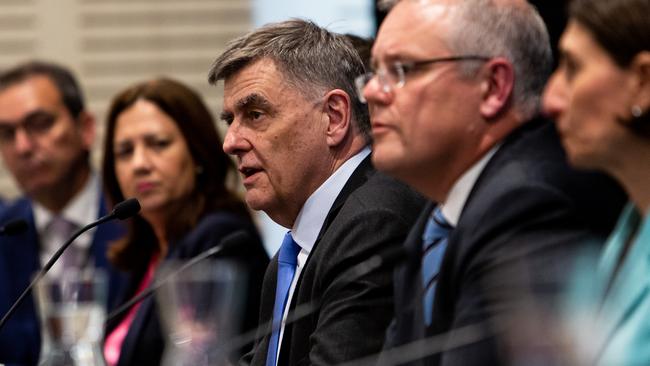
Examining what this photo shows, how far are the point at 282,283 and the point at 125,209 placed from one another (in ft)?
1.31

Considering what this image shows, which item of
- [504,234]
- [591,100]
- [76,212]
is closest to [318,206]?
[504,234]

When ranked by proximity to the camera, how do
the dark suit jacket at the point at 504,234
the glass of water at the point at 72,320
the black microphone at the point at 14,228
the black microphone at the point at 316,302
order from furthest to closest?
the black microphone at the point at 14,228
the glass of water at the point at 72,320
the black microphone at the point at 316,302
the dark suit jacket at the point at 504,234

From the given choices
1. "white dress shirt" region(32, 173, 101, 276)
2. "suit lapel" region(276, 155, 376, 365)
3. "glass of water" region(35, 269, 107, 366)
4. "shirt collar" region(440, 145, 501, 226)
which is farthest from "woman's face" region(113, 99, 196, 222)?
"shirt collar" region(440, 145, 501, 226)

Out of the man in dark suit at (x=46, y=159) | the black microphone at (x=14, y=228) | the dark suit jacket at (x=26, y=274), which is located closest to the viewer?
the black microphone at (x=14, y=228)

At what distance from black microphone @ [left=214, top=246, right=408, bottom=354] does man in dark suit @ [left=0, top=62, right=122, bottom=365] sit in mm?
1897

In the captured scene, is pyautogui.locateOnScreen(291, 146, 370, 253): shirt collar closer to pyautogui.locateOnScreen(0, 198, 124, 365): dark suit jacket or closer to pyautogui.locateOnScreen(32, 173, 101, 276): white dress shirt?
pyautogui.locateOnScreen(0, 198, 124, 365): dark suit jacket

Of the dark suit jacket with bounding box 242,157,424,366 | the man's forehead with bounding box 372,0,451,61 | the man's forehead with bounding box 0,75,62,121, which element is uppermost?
the man's forehead with bounding box 372,0,451,61

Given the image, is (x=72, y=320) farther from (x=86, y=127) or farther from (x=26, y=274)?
(x=86, y=127)

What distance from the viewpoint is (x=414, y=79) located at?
2.30m

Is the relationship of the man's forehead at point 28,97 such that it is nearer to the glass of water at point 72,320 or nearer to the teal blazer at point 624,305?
the glass of water at point 72,320

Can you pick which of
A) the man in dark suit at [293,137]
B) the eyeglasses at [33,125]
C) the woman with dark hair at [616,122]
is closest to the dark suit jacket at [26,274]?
the eyeglasses at [33,125]

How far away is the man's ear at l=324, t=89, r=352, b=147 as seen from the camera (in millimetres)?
2965

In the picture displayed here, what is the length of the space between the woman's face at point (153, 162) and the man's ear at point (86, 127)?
0.84m

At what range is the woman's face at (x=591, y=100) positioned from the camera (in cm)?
190
